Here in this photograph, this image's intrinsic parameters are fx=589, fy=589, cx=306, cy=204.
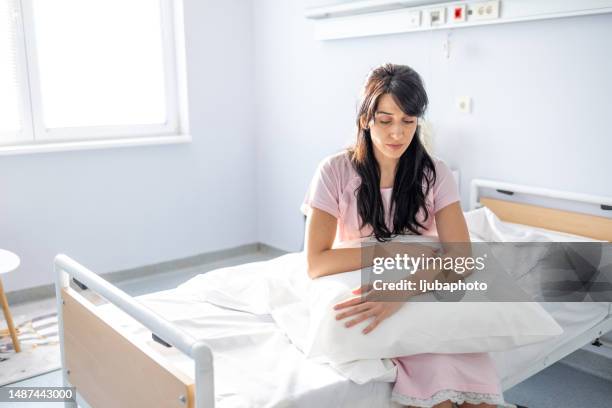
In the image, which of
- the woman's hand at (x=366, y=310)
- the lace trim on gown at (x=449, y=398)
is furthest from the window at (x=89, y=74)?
the lace trim on gown at (x=449, y=398)

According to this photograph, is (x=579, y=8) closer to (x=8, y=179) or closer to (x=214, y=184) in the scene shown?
(x=214, y=184)

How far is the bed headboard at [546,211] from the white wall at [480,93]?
0.06 metres

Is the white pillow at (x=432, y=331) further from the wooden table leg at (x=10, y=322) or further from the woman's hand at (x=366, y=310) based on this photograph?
the wooden table leg at (x=10, y=322)

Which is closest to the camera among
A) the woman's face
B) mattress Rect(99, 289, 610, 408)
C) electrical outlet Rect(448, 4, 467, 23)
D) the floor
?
mattress Rect(99, 289, 610, 408)

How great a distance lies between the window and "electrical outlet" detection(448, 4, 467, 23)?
1833 mm

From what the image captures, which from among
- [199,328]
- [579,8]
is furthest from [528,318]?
[579,8]

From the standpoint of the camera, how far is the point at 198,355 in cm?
117

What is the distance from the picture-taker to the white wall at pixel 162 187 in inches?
131

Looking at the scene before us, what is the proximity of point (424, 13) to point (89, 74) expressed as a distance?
2011mm

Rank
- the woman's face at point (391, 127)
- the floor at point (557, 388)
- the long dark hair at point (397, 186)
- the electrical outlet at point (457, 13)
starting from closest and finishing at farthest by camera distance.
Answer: the woman's face at point (391, 127) < the long dark hair at point (397, 186) < the floor at point (557, 388) < the electrical outlet at point (457, 13)

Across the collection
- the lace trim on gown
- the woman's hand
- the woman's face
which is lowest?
the lace trim on gown

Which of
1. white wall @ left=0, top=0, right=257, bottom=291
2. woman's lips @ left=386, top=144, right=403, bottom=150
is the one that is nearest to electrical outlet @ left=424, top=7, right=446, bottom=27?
woman's lips @ left=386, top=144, right=403, bottom=150

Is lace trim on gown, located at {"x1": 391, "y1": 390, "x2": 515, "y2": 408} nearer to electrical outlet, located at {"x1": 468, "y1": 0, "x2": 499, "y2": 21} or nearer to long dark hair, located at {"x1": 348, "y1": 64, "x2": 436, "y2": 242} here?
long dark hair, located at {"x1": 348, "y1": 64, "x2": 436, "y2": 242}

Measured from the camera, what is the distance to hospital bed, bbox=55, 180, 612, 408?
1312mm
